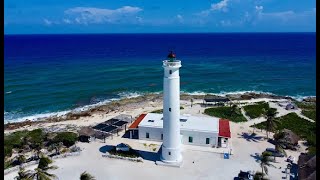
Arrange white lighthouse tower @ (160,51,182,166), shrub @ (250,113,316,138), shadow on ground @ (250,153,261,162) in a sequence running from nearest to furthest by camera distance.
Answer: white lighthouse tower @ (160,51,182,166), shadow on ground @ (250,153,261,162), shrub @ (250,113,316,138)

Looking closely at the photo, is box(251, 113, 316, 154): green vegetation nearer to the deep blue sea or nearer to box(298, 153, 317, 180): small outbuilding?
box(298, 153, 317, 180): small outbuilding

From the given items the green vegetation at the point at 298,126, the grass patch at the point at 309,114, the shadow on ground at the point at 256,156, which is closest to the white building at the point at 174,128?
the shadow on ground at the point at 256,156

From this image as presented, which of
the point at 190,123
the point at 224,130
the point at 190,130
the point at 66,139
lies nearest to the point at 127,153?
the point at 190,130

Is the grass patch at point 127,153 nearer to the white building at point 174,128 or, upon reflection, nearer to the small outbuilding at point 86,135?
the white building at point 174,128

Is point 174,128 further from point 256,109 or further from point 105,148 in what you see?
point 256,109

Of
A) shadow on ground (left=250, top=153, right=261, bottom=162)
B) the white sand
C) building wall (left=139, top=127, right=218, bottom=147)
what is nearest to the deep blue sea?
the white sand
